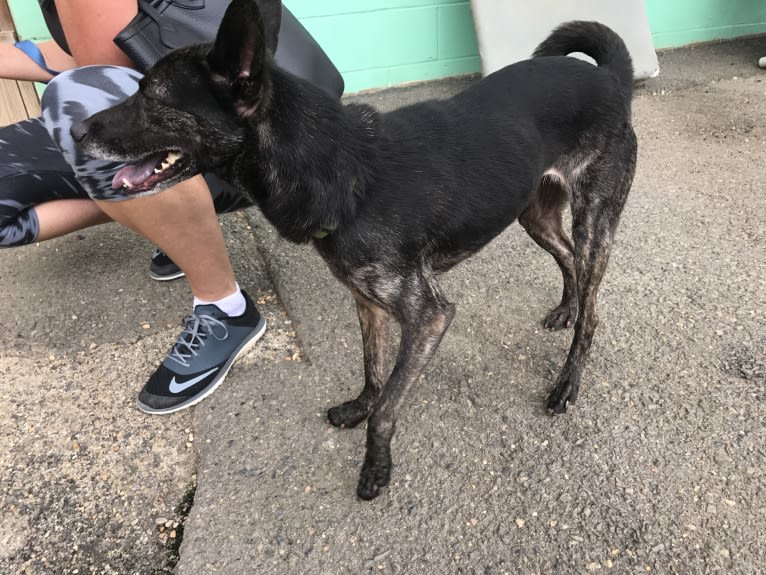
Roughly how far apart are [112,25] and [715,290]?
9.55 ft

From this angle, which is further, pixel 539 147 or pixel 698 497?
pixel 539 147

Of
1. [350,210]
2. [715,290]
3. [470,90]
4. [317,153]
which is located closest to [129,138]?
[317,153]

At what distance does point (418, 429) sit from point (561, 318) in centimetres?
96

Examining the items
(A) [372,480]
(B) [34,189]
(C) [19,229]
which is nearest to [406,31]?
(B) [34,189]

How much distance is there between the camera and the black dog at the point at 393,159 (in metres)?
1.61

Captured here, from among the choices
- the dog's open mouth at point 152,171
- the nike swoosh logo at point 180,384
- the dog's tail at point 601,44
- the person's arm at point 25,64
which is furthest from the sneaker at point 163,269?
the dog's tail at point 601,44

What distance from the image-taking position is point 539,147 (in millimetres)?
2105

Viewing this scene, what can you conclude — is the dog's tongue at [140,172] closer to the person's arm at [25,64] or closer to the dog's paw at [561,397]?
the person's arm at [25,64]

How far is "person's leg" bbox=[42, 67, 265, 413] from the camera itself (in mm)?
2049

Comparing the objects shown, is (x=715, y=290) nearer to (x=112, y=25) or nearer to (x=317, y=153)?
(x=317, y=153)

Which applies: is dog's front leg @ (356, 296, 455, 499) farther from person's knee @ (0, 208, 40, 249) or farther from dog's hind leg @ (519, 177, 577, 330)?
person's knee @ (0, 208, 40, 249)

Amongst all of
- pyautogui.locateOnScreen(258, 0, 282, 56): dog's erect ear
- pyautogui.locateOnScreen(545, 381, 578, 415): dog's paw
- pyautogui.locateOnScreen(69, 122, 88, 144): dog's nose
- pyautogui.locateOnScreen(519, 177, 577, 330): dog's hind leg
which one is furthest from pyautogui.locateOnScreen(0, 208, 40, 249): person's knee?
pyautogui.locateOnScreen(545, 381, 578, 415): dog's paw

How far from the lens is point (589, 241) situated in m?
2.35

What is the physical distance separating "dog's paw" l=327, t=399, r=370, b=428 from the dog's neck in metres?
0.81
